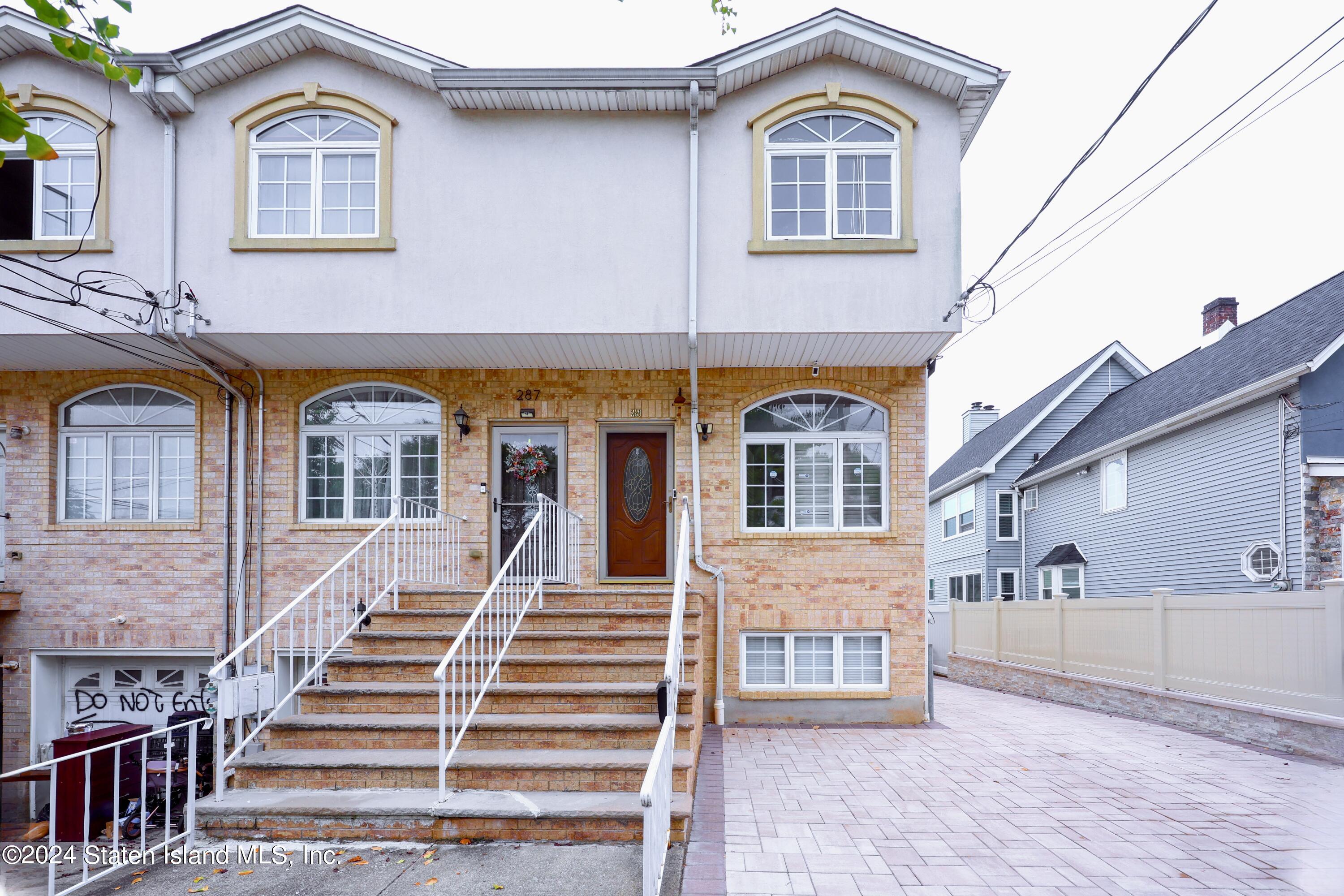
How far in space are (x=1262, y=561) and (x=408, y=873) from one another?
13.1 meters

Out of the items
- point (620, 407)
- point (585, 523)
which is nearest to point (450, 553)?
point (585, 523)

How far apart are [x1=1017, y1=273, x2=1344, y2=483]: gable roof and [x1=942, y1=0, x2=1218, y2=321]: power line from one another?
21.3 feet

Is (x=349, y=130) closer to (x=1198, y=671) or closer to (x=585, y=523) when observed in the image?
(x=585, y=523)

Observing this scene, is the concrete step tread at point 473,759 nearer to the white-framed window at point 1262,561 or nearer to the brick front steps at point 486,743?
the brick front steps at point 486,743

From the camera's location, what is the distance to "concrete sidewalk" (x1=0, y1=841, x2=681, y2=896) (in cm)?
490

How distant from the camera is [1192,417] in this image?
14.5 meters

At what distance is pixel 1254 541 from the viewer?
520 inches

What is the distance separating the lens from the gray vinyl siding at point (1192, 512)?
42.3ft

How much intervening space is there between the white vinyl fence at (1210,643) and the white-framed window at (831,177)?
5.39 m

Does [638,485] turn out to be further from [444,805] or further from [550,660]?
[444,805]

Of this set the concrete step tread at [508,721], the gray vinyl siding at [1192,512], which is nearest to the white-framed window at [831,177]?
the concrete step tread at [508,721]

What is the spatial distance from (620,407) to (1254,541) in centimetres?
982

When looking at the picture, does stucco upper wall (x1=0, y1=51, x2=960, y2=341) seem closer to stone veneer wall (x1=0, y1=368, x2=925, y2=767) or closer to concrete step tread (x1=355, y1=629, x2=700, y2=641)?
stone veneer wall (x1=0, y1=368, x2=925, y2=767)

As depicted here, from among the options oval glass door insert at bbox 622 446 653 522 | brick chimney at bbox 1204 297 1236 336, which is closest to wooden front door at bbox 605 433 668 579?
oval glass door insert at bbox 622 446 653 522
